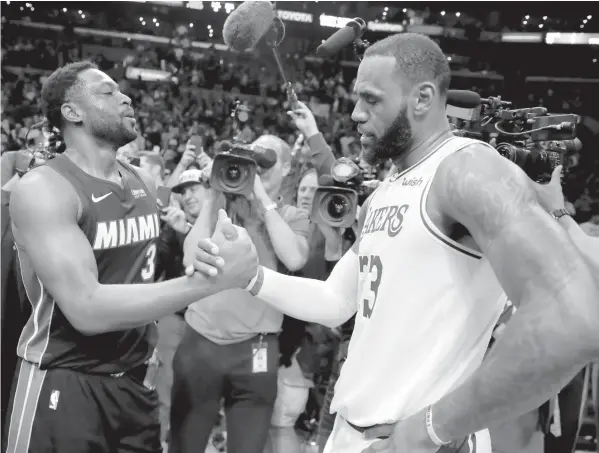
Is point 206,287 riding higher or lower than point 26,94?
higher

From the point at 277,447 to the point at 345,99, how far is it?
41.8 ft

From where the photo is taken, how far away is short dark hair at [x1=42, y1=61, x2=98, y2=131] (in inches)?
103

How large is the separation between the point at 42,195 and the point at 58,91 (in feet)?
2.04

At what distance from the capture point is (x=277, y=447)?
11.8ft

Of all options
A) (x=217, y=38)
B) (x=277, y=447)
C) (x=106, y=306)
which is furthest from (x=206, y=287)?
(x=217, y=38)

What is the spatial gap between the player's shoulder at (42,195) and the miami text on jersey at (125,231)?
5.5 inches

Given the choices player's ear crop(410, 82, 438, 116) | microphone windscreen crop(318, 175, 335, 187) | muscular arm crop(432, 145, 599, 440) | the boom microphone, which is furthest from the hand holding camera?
muscular arm crop(432, 145, 599, 440)

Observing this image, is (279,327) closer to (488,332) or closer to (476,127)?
(476,127)

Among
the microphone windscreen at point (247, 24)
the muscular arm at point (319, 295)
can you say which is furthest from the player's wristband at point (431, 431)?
the microphone windscreen at point (247, 24)

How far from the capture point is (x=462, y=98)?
6.79 feet

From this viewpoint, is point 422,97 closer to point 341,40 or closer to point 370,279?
point 370,279

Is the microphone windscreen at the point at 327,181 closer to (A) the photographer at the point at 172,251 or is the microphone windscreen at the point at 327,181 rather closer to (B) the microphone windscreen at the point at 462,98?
(A) the photographer at the point at 172,251

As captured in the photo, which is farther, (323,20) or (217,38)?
(217,38)

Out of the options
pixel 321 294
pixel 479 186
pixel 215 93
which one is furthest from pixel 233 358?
pixel 215 93
